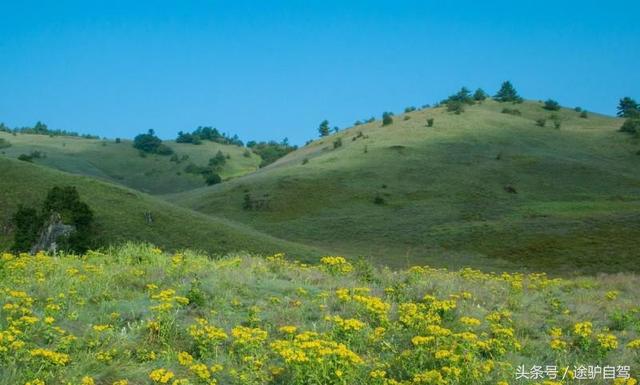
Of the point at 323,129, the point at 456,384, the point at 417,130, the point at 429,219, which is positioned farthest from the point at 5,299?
the point at 323,129

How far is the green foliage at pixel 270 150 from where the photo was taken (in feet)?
441

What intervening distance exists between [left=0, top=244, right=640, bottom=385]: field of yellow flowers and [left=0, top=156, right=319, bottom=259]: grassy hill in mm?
21693

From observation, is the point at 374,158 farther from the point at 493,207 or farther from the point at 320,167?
the point at 493,207

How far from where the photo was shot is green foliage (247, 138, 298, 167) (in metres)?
134

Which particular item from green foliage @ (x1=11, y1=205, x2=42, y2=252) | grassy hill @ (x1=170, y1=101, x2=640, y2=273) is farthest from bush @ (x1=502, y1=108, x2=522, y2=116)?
green foliage @ (x1=11, y1=205, x2=42, y2=252)

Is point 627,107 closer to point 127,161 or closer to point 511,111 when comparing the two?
point 511,111

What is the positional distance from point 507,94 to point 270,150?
6310 centimetres

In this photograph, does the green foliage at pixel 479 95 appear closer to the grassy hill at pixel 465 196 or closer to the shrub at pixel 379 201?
the grassy hill at pixel 465 196

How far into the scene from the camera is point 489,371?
7.15 metres

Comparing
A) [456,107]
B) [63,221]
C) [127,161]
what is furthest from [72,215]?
[127,161]

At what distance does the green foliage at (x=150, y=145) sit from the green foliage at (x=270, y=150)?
75.4 feet

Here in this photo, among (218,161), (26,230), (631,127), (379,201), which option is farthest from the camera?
(218,161)

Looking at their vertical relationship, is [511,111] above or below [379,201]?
above

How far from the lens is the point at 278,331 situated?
29.0ft
